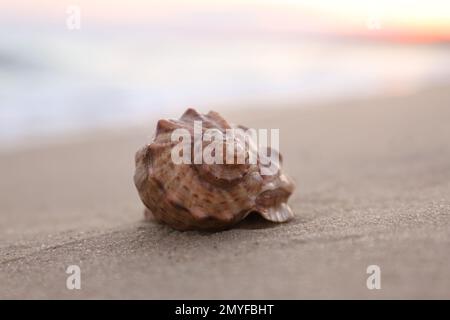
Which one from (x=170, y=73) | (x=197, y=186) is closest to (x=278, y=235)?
(x=197, y=186)

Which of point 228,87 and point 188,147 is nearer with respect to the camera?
point 188,147

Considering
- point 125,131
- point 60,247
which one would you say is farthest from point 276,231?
point 125,131

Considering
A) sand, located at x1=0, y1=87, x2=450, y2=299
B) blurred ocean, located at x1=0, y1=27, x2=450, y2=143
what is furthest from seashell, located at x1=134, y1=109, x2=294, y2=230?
blurred ocean, located at x1=0, y1=27, x2=450, y2=143

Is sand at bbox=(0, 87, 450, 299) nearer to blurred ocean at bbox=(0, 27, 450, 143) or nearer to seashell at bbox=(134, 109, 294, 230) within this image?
seashell at bbox=(134, 109, 294, 230)

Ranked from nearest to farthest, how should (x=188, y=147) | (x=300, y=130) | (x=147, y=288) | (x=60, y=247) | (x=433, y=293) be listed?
(x=433, y=293) → (x=147, y=288) → (x=188, y=147) → (x=60, y=247) → (x=300, y=130)

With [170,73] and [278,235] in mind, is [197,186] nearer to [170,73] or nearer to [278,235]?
[278,235]

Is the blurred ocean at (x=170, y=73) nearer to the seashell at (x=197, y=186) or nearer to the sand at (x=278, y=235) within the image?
the sand at (x=278, y=235)

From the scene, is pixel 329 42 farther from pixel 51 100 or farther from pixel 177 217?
pixel 177 217
